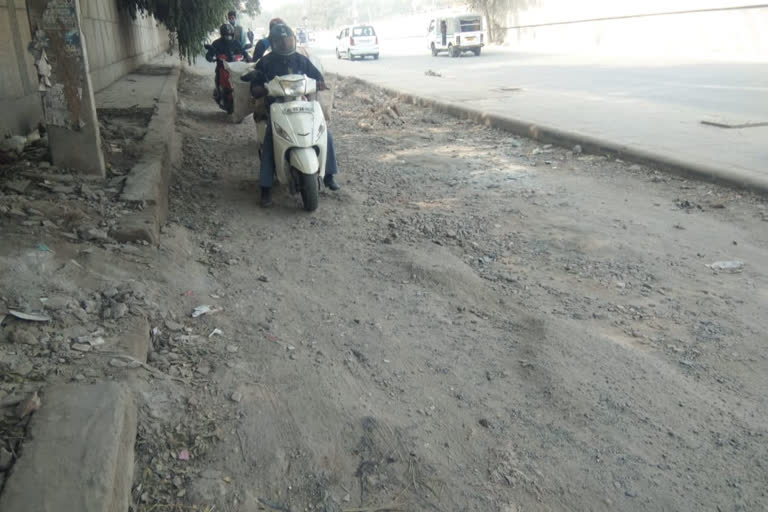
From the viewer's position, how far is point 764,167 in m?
6.09

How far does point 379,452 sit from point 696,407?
1414 mm

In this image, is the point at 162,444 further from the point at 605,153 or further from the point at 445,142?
the point at 445,142

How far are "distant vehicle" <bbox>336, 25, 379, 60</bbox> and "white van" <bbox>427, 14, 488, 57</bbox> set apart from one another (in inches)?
121

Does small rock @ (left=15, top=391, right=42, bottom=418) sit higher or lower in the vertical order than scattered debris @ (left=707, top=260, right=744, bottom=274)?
higher

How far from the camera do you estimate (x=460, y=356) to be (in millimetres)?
3070

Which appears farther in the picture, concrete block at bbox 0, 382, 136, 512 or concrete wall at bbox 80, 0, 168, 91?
concrete wall at bbox 80, 0, 168, 91

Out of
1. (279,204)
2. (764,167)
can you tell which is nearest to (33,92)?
(279,204)

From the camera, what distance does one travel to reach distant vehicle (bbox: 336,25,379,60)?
106 feet

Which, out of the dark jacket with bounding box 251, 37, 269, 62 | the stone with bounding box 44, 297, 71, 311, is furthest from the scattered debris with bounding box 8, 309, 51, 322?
the dark jacket with bounding box 251, 37, 269, 62

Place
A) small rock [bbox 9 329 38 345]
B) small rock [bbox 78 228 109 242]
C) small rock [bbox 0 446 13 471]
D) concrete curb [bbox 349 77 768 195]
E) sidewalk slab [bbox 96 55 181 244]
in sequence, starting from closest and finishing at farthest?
small rock [bbox 0 446 13 471]
small rock [bbox 9 329 38 345]
small rock [bbox 78 228 109 242]
sidewalk slab [bbox 96 55 181 244]
concrete curb [bbox 349 77 768 195]

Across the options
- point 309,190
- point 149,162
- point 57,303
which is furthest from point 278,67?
point 57,303

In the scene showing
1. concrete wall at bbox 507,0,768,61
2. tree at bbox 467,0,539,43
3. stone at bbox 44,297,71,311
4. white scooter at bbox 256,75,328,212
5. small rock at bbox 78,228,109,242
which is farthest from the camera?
tree at bbox 467,0,539,43

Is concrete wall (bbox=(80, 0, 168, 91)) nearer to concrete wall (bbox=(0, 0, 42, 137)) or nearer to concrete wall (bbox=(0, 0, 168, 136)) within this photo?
concrete wall (bbox=(0, 0, 168, 136))

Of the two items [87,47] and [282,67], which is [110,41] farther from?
[282,67]
